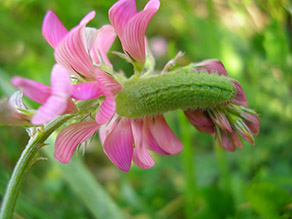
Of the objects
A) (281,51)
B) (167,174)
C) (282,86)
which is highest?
(281,51)

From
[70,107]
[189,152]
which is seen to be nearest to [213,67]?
[70,107]

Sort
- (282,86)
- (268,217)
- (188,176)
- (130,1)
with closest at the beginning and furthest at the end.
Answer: (130,1) < (268,217) < (188,176) < (282,86)

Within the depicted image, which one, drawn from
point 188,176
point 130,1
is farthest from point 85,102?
point 188,176

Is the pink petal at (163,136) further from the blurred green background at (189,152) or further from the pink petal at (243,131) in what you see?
the blurred green background at (189,152)

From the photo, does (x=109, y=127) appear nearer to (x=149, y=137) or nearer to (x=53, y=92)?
(x=149, y=137)

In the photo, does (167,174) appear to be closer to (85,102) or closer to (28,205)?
(28,205)

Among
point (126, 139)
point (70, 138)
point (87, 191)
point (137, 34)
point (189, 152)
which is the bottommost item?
point (189, 152)

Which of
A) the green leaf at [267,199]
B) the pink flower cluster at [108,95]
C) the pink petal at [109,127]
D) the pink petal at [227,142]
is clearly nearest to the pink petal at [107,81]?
the pink flower cluster at [108,95]

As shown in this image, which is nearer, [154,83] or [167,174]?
[154,83]
